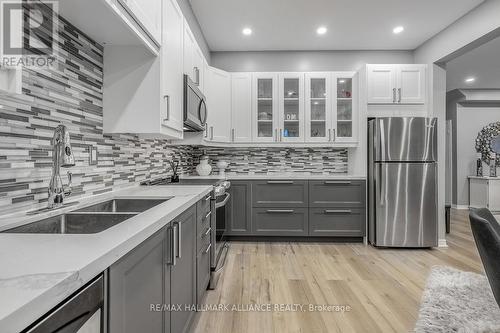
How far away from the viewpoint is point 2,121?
1029 mm

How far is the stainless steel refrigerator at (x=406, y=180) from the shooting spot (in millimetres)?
3305

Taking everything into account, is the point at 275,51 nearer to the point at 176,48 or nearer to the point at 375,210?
the point at 176,48

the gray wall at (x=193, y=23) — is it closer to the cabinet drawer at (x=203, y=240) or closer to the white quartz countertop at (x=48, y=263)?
the cabinet drawer at (x=203, y=240)

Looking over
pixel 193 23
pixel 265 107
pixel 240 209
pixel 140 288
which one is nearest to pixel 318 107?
pixel 265 107

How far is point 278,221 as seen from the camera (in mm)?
3604

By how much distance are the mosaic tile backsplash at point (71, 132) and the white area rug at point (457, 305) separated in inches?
88.3

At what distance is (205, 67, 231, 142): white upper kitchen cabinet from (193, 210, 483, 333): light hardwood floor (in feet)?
4.85

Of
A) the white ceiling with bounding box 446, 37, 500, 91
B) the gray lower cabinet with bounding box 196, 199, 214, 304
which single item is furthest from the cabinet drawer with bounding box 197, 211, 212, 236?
the white ceiling with bounding box 446, 37, 500, 91

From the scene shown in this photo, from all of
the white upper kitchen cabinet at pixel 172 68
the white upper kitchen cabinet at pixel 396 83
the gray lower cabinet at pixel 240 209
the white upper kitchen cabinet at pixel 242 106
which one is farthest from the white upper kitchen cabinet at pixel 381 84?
the white upper kitchen cabinet at pixel 172 68

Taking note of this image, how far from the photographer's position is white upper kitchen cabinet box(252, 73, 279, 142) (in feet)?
12.7

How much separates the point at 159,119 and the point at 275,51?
9.63ft

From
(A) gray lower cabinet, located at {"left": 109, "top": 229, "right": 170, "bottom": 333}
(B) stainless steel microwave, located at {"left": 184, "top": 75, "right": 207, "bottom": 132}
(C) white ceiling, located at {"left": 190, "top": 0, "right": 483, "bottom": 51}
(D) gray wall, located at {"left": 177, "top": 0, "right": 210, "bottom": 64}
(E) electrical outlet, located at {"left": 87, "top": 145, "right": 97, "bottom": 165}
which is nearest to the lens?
(A) gray lower cabinet, located at {"left": 109, "top": 229, "right": 170, "bottom": 333}

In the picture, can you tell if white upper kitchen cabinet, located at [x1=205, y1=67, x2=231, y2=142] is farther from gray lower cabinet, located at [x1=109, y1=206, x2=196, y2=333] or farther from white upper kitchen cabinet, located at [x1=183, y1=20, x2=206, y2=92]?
gray lower cabinet, located at [x1=109, y1=206, x2=196, y2=333]

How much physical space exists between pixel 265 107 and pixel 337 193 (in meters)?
1.55
